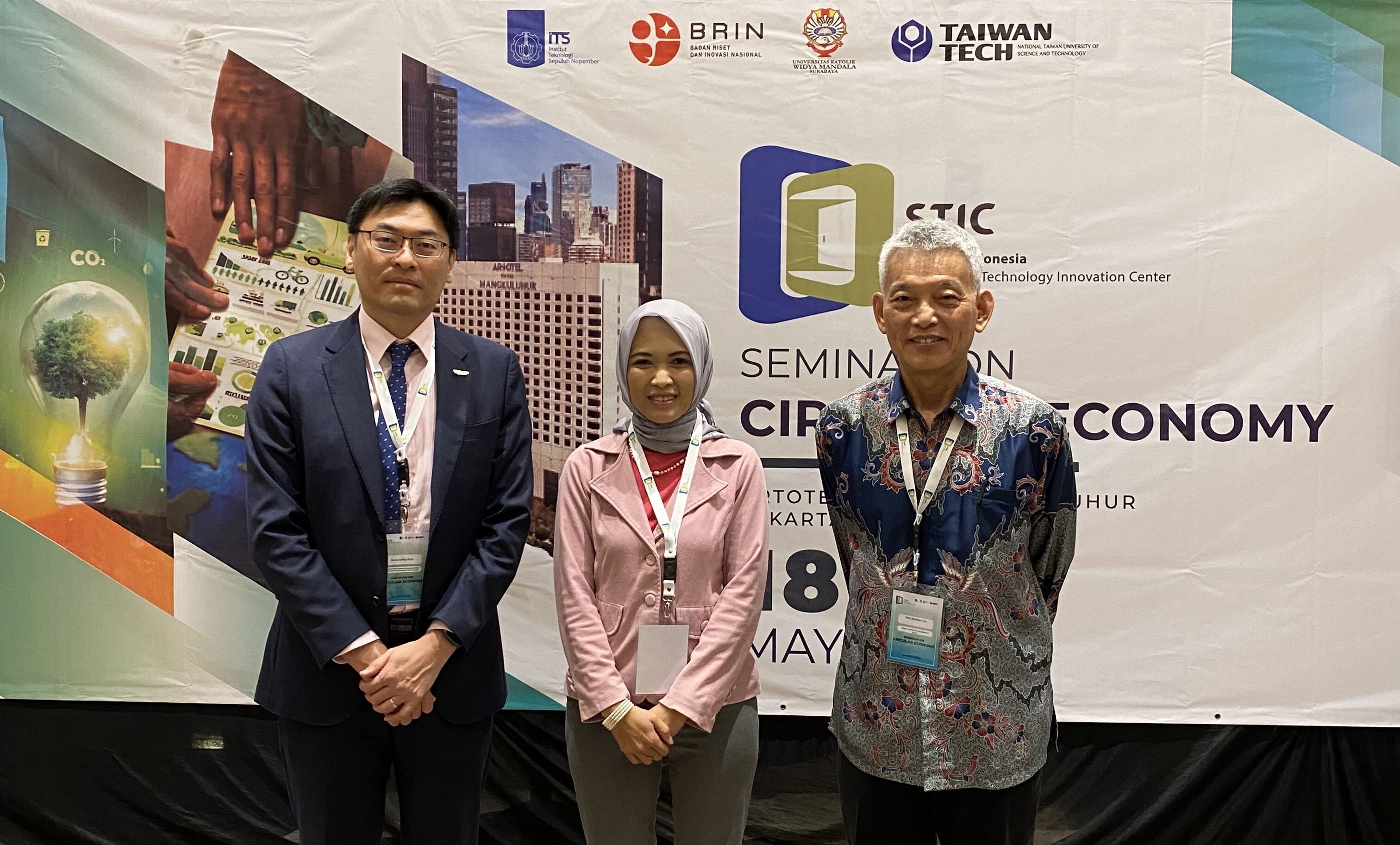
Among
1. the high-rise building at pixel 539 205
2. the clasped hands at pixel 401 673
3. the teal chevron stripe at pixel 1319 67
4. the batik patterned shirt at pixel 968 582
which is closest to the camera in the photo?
the batik patterned shirt at pixel 968 582

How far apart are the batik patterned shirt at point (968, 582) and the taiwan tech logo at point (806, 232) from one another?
3.85ft

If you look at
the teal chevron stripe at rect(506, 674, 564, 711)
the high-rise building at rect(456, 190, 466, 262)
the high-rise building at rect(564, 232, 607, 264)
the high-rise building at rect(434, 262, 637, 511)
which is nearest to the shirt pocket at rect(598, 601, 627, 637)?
the high-rise building at rect(434, 262, 637, 511)

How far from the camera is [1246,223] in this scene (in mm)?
2895

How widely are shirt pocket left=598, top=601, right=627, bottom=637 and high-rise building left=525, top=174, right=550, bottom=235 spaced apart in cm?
138

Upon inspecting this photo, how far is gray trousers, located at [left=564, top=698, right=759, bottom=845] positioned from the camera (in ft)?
6.47

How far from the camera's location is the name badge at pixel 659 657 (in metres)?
1.95

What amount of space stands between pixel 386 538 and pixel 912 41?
6.73 feet

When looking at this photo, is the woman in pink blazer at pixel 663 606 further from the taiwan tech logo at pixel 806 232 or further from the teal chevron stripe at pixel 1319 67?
the teal chevron stripe at pixel 1319 67

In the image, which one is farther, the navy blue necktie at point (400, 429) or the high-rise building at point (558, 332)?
the high-rise building at point (558, 332)

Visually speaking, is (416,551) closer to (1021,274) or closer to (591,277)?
(591,277)

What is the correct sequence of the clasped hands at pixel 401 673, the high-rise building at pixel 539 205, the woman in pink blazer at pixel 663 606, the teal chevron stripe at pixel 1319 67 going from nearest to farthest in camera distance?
1. the clasped hands at pixel 401 673
2. the woman in pink blazer at pixel 663 606
3. the teal chevron stripe at pixel 1319 67
4. the high-rise building at pixel 539 205

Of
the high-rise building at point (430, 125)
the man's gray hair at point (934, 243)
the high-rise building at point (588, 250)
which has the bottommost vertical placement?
the man's gray hair at point (934, 243)

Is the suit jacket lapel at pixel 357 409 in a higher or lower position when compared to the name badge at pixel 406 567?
higher

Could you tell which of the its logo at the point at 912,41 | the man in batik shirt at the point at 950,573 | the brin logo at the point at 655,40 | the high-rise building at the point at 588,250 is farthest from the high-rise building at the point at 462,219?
the man in batik shirt at the point at 950,573
